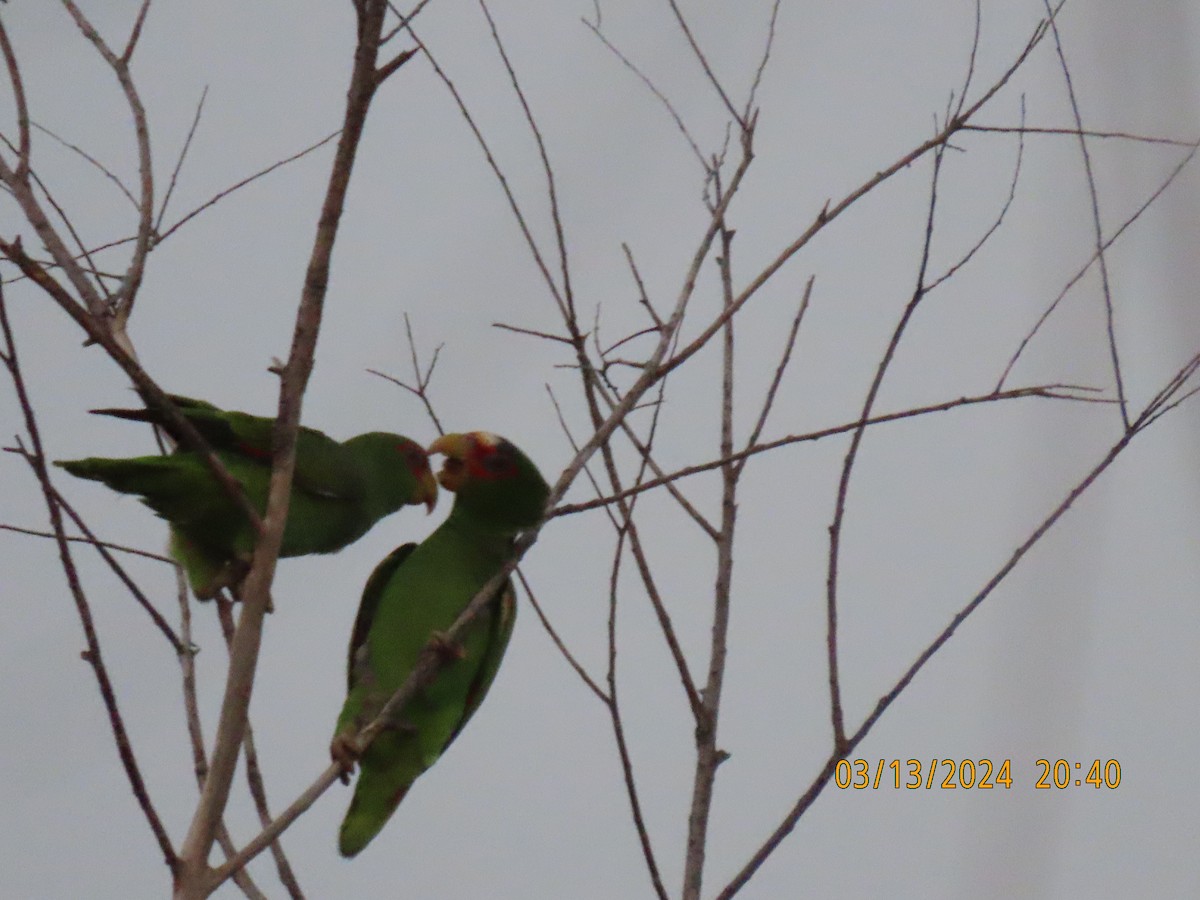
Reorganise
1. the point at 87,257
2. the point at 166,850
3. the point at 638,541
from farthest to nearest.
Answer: the point at 87,257 → the point at 638,541 → the point at 166,850

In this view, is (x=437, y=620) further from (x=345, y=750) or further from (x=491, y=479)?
(x=345, y=750)

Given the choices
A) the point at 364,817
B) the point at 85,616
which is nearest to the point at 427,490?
the point at 364,817

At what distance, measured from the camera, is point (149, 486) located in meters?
2.41

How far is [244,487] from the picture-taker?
8.57 feet

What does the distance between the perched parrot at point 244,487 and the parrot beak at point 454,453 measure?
142 millimetres

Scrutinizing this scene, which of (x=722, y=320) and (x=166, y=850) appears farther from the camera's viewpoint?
(x=722, y=320)

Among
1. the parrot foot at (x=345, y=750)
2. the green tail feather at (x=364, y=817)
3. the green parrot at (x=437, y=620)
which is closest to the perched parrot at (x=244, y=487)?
the green parrot at (x=437, y=620)

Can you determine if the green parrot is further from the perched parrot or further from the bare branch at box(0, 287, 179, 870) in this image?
the bare branch at box(0, 287, 179, 870)

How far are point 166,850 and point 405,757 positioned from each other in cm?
122

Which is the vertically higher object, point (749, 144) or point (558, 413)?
point (749, 144)

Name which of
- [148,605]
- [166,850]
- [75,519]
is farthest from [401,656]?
[166,850]

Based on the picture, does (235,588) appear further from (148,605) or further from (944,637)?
(944,637)

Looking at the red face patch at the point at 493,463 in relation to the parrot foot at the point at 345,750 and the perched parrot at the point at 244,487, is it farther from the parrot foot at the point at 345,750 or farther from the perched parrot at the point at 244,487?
the parrot foot at the point at 345,750

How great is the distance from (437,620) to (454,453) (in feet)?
1.38
